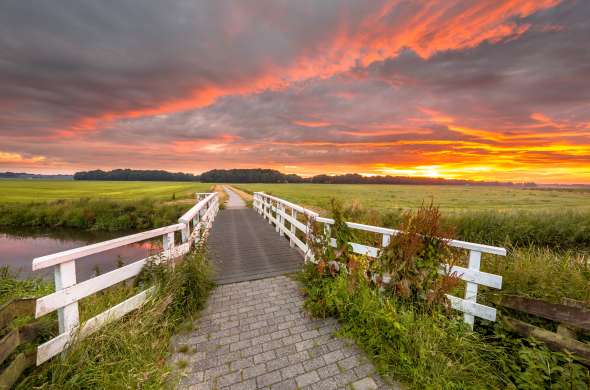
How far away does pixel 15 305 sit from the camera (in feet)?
7.04

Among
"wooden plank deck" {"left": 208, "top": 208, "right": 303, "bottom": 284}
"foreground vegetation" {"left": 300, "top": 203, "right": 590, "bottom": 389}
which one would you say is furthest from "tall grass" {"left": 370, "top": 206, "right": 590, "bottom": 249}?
"foreground vegetation" {"left": 300, "top": 203, "right": 590, "bottom": 389}

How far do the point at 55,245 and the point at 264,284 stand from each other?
1858 cm

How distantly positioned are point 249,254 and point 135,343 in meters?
4.14

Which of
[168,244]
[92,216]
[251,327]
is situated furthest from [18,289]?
[92,216]

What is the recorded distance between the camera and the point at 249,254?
704cm

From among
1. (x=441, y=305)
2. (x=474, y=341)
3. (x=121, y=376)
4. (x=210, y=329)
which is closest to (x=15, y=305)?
(x=121, y=376)

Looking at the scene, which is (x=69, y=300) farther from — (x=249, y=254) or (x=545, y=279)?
(x=545, y=279)

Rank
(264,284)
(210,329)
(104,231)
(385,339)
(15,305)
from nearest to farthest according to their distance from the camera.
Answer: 1. (15,305)
2. (385,339)
3. (210,329)
4. (264,284)
5. (104,231)

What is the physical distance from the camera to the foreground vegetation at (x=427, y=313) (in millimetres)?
2664

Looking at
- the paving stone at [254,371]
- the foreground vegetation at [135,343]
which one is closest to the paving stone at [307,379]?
the paving stone at [254,371]

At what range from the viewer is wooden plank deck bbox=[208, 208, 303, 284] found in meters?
→ 5.77

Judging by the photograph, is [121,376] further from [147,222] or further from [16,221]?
A: [16,221]

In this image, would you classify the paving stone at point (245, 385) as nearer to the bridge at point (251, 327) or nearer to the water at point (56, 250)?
the bridge at point (251, 327)

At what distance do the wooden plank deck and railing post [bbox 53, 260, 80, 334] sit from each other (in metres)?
2.76
